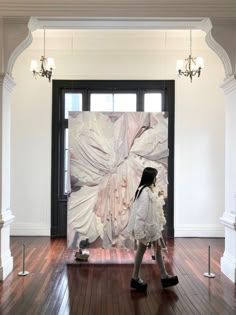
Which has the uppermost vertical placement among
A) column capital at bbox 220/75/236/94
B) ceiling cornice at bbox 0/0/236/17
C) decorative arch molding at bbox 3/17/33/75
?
ceiling cornice at bbox 0/0/236/17

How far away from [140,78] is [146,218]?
14.3 ft

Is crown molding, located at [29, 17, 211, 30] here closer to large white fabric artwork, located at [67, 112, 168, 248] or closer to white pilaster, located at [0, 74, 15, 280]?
white pilaster, located at [0, 74, 15, 280]

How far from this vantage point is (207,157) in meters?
7.29

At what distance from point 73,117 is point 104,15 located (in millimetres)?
1537

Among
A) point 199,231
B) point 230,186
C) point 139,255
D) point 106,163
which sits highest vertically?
point 106,163

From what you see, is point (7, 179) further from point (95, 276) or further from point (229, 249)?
point (229, 249)

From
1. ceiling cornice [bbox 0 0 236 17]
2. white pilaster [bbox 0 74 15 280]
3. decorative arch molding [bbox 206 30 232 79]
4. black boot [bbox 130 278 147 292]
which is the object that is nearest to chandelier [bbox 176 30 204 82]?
decorative arch molding [bbox 206 30 232 79]

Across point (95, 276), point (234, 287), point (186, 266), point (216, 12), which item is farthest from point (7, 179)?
point (216, 12)

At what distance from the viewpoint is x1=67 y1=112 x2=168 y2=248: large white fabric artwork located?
5055 mm

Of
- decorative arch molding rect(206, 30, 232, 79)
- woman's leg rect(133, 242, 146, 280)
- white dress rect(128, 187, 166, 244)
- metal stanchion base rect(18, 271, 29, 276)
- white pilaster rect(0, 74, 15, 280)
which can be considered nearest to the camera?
white dress rect(128, 187, 166, 244)

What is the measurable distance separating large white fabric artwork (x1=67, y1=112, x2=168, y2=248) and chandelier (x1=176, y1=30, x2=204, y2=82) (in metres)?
1.94

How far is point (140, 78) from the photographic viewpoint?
A: 7344 mm

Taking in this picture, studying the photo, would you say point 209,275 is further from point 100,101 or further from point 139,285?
point 100,101

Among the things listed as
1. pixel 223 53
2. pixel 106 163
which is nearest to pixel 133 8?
pixel 223 53
